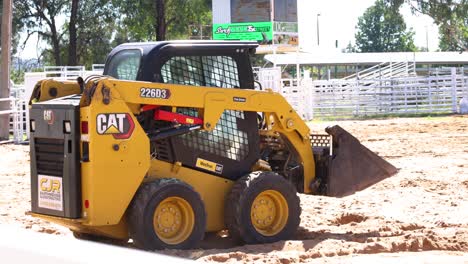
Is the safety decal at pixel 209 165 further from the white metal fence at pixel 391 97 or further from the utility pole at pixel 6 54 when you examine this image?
the white metal fence at pixel 391 97

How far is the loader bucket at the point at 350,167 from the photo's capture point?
915cm

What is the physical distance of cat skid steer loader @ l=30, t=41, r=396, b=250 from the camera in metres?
7.34

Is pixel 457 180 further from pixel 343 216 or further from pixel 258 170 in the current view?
pixel 258 170

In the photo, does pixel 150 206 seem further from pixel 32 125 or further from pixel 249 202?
pixel 32 125

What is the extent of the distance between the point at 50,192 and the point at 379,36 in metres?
116

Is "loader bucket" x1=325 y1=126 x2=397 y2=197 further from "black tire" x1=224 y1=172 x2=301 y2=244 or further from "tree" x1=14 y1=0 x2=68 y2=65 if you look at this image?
"tree" x1=14 y1=0 x2=68 y2=65

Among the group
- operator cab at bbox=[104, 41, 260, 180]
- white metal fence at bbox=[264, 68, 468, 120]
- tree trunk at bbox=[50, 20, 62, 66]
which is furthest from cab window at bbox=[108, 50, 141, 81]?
tree trunk at bbox=[50, 20, 62, 66]

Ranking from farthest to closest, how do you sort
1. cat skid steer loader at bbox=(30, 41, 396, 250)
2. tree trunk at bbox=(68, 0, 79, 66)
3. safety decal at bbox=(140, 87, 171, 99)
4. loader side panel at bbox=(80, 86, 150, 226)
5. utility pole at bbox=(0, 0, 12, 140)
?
1. tree trunk at bbox=(68, 0, 79, 66)
2. utility pole at bbox=(0, 0, 12, 140)
3. safety decal at bbox=(140, 87, 171, 99)
4. cat skid steer loader at bbox=(30, 41, 396, 250)
5. loader side panel at bbox=(80, 86, 150, 226)

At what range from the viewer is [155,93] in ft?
25.3

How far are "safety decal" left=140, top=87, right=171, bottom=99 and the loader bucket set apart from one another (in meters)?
2.17

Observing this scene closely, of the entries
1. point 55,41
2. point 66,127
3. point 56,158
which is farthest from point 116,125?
point 55,41

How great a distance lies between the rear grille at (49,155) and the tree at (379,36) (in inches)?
4278

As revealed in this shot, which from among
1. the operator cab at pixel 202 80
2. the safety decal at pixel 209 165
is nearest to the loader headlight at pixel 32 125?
the operator cab at pixel 202 80

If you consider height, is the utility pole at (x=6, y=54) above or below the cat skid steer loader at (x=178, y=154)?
above
